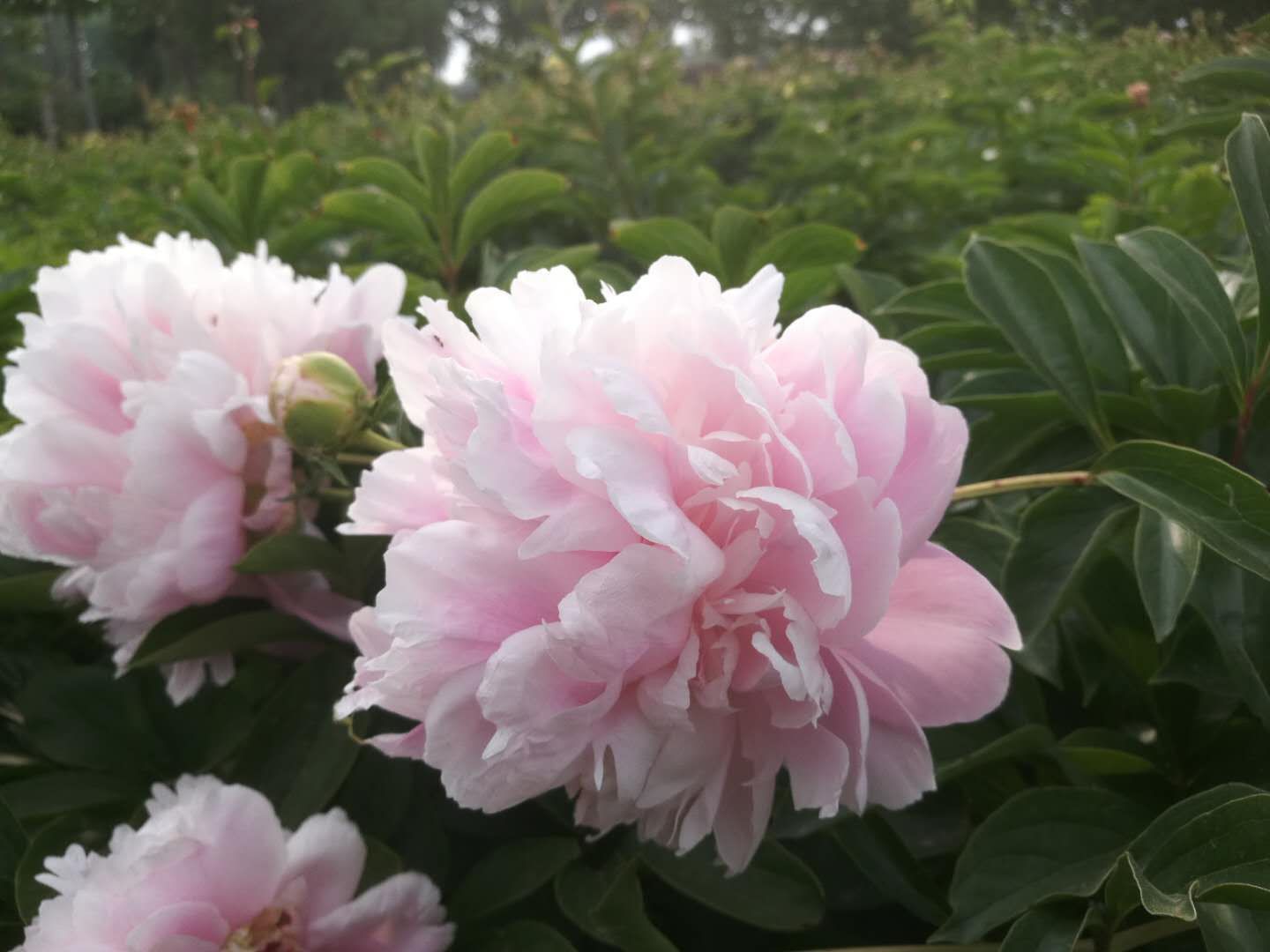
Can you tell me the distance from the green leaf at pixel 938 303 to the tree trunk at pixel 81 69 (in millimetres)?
2478

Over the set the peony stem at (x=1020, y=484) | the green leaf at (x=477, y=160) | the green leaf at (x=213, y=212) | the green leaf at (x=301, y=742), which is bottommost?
the green leaf at (x=301, y=742)

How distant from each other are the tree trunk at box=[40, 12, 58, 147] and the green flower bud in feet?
11.7

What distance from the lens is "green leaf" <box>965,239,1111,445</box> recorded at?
525 millimetres

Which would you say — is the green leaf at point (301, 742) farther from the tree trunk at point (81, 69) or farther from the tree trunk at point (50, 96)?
the tree trunk at point (50, 96)

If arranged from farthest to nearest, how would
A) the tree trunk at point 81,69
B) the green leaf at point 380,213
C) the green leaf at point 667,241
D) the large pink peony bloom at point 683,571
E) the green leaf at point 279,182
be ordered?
the tree trunk at point 81,69 → the green leaf at point 279,182 → the green leaf at point 380,213 → the green leaf at point 667,241 → the large pink peony bloom at point 683,571

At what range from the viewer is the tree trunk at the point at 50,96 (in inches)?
138

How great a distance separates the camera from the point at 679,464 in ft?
1.25

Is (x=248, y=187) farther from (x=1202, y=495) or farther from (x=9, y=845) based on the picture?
(x=1202, y=495)

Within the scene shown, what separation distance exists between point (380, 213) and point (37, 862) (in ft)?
1.80

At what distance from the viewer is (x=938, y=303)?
0.68 meters

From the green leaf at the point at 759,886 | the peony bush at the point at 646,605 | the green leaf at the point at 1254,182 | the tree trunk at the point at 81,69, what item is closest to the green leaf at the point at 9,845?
the peony bush at the point at 646,605

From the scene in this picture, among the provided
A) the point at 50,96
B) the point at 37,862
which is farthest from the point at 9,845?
the point at 50,96

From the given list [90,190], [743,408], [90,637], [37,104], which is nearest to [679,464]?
[743,408]

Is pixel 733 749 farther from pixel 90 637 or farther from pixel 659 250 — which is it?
pixel 90 637
